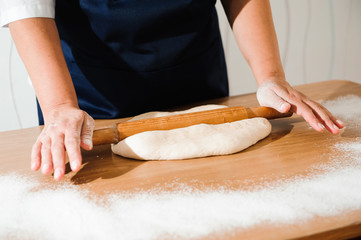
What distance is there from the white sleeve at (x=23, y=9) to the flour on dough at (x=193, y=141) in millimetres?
460

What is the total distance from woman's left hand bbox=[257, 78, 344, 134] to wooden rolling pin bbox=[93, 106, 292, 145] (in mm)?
42

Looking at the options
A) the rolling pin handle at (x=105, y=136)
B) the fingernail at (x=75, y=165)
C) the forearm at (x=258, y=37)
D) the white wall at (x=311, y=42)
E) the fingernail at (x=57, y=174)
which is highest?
the forearm at (x=258, y=37)

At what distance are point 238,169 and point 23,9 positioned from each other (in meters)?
0.76

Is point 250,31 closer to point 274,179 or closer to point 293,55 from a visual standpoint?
point 274,179

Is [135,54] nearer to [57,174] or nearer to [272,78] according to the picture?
[272,78]

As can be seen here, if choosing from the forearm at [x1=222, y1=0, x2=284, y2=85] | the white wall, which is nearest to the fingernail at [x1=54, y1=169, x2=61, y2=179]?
the forearm at [x1=222, y1=0, x2=284, y2=85]

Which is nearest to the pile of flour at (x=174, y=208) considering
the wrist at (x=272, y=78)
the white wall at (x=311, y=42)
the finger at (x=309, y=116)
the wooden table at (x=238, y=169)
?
the wooden table at (x=238, y=169)

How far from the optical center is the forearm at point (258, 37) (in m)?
1.22

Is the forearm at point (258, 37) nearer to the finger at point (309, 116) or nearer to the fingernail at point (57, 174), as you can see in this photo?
the finger at point (309, 116)

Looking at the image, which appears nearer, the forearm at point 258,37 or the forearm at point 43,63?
the forearm at point 43,63

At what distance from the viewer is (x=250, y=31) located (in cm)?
130

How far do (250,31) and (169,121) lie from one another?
1.77 feet

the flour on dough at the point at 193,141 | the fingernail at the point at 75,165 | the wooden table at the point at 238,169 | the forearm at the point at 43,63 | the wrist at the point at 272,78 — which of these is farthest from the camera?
the wrist at the point at 272,78

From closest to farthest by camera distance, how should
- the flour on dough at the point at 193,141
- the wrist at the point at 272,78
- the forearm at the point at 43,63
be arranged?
the flour on dough at the point at 193,141 < the forearm at the point at 43,63 < the wrist at the point at 272,78
